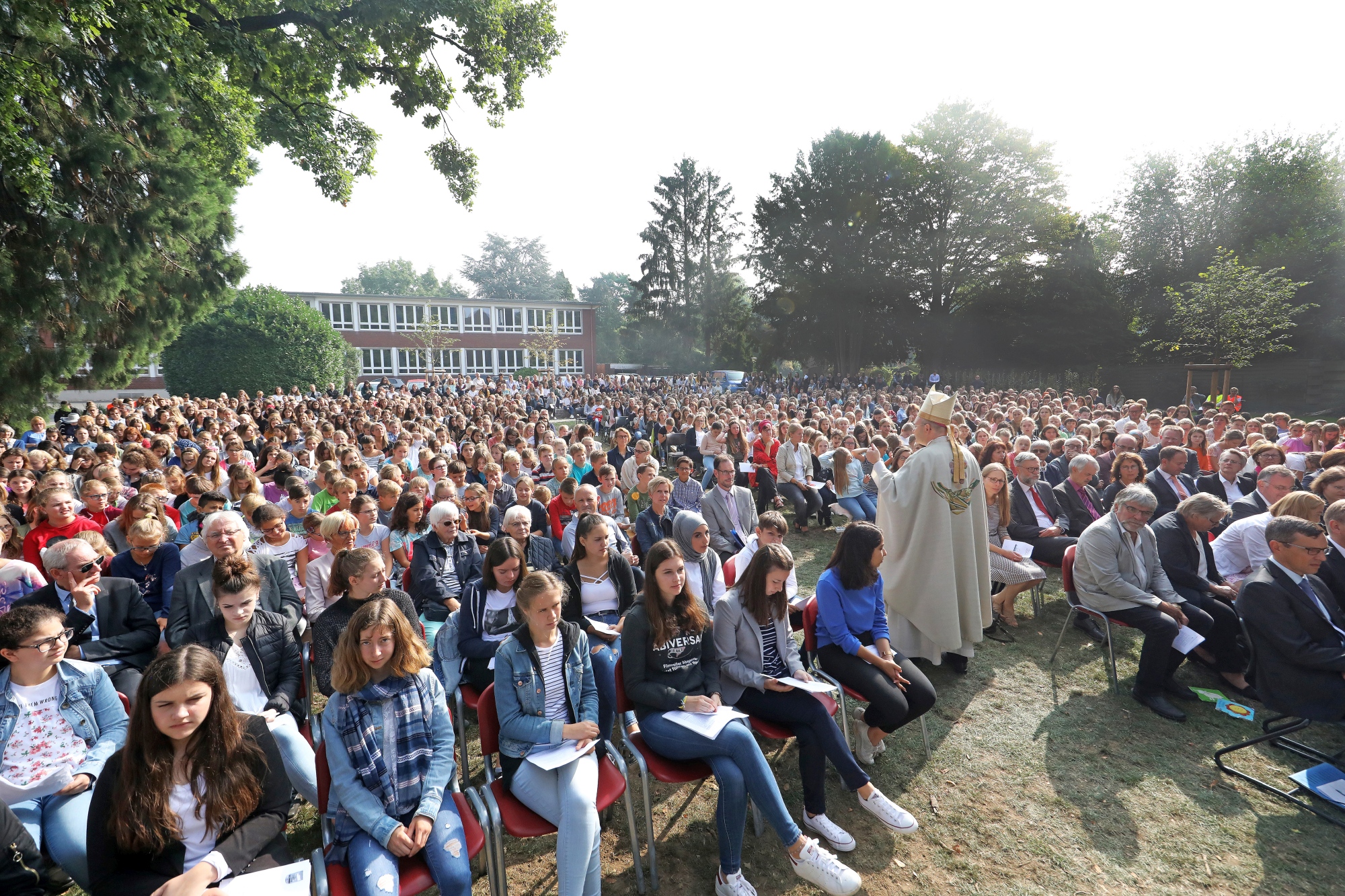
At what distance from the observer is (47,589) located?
3.70m

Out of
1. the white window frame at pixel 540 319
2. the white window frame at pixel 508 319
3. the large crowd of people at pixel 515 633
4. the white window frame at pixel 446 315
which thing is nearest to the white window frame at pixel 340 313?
the white window frame at pixel 446 315

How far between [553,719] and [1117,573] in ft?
14.2

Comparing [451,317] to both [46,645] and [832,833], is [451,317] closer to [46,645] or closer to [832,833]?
[46,645]

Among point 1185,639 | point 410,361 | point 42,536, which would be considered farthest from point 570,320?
point 1185,639

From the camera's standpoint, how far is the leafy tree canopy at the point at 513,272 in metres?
90.7

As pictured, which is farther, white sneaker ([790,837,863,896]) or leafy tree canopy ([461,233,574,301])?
leafy tree canopy ([461,233,574,301])

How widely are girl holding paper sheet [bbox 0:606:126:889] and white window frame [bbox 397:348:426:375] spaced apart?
161ft

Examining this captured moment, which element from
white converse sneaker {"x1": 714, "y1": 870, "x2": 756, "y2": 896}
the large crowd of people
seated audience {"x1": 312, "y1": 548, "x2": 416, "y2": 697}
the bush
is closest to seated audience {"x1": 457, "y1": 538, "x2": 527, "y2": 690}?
→ the large crowd of people

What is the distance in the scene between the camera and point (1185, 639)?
455 centimetres

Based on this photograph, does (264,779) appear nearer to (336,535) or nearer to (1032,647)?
(336,535)

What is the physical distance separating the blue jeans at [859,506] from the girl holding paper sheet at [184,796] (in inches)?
300

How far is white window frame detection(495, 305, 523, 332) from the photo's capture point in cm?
5212

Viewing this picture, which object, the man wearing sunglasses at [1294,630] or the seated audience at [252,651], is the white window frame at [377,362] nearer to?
the seated audience at [252,651]

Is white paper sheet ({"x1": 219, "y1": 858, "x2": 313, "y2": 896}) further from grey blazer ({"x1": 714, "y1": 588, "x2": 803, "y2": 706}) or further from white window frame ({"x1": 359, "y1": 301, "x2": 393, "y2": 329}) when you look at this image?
white window frame ({"x1": 359, "y1": 301, "x2": 393, "y2": 329})
